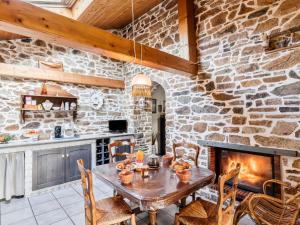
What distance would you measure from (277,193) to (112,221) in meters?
2.32

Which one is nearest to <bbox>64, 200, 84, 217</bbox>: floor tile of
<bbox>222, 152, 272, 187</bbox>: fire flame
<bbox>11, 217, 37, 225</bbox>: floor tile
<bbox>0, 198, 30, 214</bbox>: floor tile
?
<bbox>11, 217, 37, 225</bbox>: floor tile

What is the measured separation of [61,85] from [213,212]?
4046 millimetres

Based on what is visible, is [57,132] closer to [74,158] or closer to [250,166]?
[74,158]

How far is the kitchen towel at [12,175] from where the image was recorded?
10.1ft

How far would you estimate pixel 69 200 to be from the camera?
3.15 m

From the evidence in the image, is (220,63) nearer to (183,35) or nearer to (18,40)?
(183,35)

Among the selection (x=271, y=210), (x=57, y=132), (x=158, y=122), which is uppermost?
(x=158, y=122)

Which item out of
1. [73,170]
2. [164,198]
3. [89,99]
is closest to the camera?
[164,198]

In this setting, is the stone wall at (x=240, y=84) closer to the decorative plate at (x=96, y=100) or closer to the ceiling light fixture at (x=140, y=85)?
the ceiling light fixture at (x=140, y=85)

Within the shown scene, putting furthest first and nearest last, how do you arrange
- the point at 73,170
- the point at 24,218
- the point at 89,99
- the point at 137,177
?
the point at 89,99
the point at 73,170
the point at 24,218
the point at 137,177

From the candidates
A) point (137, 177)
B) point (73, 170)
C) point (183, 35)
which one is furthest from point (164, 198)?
point (183, 35)

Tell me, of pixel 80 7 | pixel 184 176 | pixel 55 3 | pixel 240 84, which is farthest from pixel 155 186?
pixel 55 3

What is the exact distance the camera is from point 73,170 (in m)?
3.80

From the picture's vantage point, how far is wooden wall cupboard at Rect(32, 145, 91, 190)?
3.38 m
